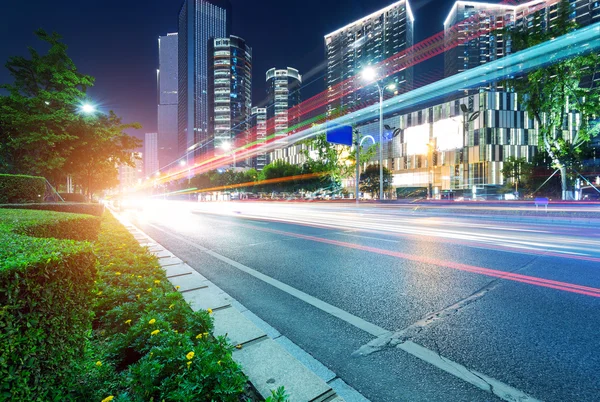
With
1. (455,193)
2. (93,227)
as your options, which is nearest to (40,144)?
(93,227)

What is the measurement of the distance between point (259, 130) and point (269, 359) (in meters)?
166

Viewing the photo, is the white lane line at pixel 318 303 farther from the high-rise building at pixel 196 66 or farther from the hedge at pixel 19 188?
the high-rise building at pixel 196 66

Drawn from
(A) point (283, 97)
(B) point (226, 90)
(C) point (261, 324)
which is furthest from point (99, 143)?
(A) point (283, 97)

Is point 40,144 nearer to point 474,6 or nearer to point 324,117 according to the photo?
point 324,117

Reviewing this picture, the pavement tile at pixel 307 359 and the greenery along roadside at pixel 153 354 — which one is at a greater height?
the greenery along roadside at pixel 153 354

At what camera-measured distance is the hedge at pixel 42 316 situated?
5.01ft

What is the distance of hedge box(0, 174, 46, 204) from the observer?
1074 centimetres

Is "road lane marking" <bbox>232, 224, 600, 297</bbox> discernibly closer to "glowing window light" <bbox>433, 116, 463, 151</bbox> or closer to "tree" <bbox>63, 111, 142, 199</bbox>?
"tree" <bbox>63, 111, 142, 199</bbox>

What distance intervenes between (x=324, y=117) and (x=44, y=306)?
49356 millimetres

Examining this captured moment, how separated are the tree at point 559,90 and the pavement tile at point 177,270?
2606 cm

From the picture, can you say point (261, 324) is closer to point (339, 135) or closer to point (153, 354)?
point (153, 354)

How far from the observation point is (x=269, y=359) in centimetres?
240

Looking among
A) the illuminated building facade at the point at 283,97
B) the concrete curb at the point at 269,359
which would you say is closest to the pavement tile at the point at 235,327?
the concrete curb at the point at 269,359

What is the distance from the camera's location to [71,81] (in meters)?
14.6
